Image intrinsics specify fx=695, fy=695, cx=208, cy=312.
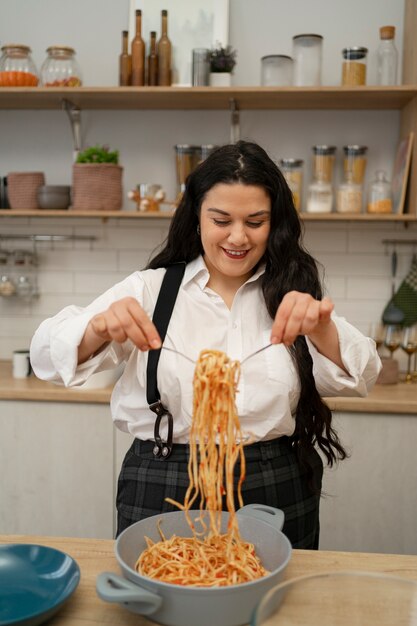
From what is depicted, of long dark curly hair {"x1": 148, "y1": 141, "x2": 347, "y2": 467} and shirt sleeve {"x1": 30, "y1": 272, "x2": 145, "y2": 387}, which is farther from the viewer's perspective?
long dark curly hair {"x1": 148, "y1": 141, "x2": 347, "y2": 467}

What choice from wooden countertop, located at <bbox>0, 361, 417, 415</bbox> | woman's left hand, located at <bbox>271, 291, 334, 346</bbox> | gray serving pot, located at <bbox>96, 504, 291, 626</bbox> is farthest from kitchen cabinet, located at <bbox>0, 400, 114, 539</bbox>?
gray serving pot, located at <bbox>96, 504, 291, 626</bbox>

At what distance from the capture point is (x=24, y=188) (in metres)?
3.27

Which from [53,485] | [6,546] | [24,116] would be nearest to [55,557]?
[6,546]

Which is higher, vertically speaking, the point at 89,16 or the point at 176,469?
the point at 89,16

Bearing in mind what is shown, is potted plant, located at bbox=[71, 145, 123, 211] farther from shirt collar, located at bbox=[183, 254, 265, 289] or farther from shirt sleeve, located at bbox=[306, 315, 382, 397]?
shirt sleeve, located at bbox=[306, 315, 382, 397]

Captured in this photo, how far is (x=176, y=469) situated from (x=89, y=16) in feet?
8.40

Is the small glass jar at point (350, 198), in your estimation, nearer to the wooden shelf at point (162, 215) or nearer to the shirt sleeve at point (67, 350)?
the wooden shelf at point (162, 215)

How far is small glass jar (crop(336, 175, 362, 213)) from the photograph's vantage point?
314 cm

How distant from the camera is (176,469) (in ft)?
5.45

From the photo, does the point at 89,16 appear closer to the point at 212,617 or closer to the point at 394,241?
the point at 394,241

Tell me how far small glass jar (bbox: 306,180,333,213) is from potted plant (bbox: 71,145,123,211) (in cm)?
89

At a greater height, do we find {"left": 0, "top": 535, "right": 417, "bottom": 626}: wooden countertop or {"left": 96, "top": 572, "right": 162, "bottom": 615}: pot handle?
{"left": 96, "top": 572, "right": 162, "bottom": 615}: pot handle

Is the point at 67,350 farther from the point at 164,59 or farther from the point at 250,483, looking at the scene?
the point at 164,59

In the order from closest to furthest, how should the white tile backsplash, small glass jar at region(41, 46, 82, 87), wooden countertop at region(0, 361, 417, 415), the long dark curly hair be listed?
the long dark curly hair < wooden countertop at region(0, 361, 417, 415) < small glass jar at region(41, 46, 82, 87) < the white tile backsplash
